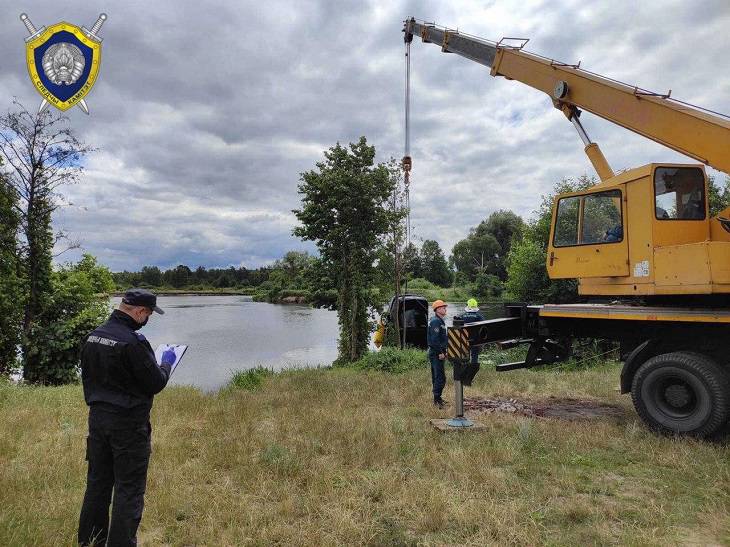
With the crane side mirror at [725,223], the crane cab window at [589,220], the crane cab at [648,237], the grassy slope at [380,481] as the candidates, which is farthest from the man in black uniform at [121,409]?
the crane side mirror at [725,223]

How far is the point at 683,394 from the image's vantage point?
6.86 metres

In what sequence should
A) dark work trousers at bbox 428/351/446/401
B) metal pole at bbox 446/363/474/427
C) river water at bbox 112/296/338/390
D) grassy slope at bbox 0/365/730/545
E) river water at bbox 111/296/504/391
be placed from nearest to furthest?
grassy slope at bbox 0/365/730/545, metal pole at bbox 446/363/474/427, dark work trousers at bbox 428/351/446/401, river water at bbox 111/296/504/391, river water at bbox 112/296/338/390

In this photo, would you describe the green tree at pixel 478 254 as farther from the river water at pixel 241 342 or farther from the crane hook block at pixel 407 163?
the crane hook block at pixel 407 163

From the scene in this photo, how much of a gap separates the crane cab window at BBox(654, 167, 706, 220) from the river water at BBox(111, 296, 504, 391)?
12502 millimetres

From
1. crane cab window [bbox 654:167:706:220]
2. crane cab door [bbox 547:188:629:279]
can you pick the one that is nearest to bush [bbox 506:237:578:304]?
crane cab door [bbox 547:188:629:279]

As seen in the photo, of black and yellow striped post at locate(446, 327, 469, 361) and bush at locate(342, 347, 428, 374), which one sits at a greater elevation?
black and yellow striped post at locate(446, 327, 469, 361)

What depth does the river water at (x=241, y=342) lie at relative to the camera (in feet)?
70.5

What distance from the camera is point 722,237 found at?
6996mm

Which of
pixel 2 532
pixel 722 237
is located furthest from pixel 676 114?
pixel 2 532

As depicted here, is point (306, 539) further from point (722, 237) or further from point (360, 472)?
point (722, 237)

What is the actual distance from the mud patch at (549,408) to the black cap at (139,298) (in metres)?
6.19

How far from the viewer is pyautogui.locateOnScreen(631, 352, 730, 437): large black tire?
6531mm

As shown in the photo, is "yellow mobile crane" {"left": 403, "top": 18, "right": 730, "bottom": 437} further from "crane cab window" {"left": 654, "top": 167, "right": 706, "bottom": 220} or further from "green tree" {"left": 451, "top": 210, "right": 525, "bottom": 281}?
"green tree" {"left": 451, "top": 210, "right": 525, "bottom": 281}

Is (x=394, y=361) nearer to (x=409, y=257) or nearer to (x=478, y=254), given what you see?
(x=409, y=257)
